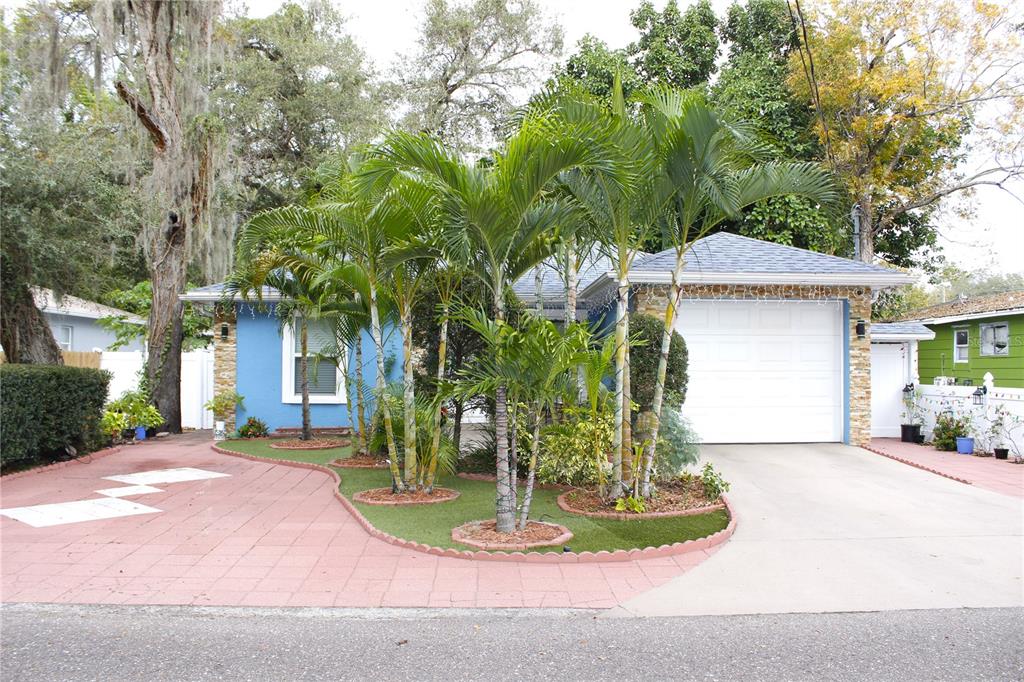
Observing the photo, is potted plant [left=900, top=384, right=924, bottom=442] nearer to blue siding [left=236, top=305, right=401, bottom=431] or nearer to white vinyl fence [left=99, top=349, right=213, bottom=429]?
blue siding [left=236, top=305, right=401, bottom=431]

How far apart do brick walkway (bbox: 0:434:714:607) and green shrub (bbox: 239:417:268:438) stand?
489 centimetres

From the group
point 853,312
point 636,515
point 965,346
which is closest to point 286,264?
point 636,515

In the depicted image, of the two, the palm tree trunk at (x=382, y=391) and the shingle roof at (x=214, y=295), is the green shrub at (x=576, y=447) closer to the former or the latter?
the palm tree trunk at (x=382, y=391)

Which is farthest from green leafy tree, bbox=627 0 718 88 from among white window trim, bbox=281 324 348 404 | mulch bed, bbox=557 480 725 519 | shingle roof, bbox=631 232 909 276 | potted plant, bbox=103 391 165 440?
potted plant, bbox=103 391 165 440

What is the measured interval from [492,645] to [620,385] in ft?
10.9

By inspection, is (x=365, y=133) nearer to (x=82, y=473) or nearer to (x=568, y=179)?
(x=82, y=473)

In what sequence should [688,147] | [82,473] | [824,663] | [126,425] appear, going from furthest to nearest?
[126,425], [82,473], [688,147], [824,663]

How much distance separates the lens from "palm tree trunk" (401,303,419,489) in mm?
7176

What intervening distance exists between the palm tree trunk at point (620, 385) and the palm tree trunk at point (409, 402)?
7.04 feet

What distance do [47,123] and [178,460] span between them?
576cm

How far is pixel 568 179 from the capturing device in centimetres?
633

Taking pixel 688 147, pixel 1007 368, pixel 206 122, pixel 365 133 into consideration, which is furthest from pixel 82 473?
pixel 1007 368

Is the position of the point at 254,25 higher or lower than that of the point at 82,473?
higher

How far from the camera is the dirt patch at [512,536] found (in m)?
5.59
